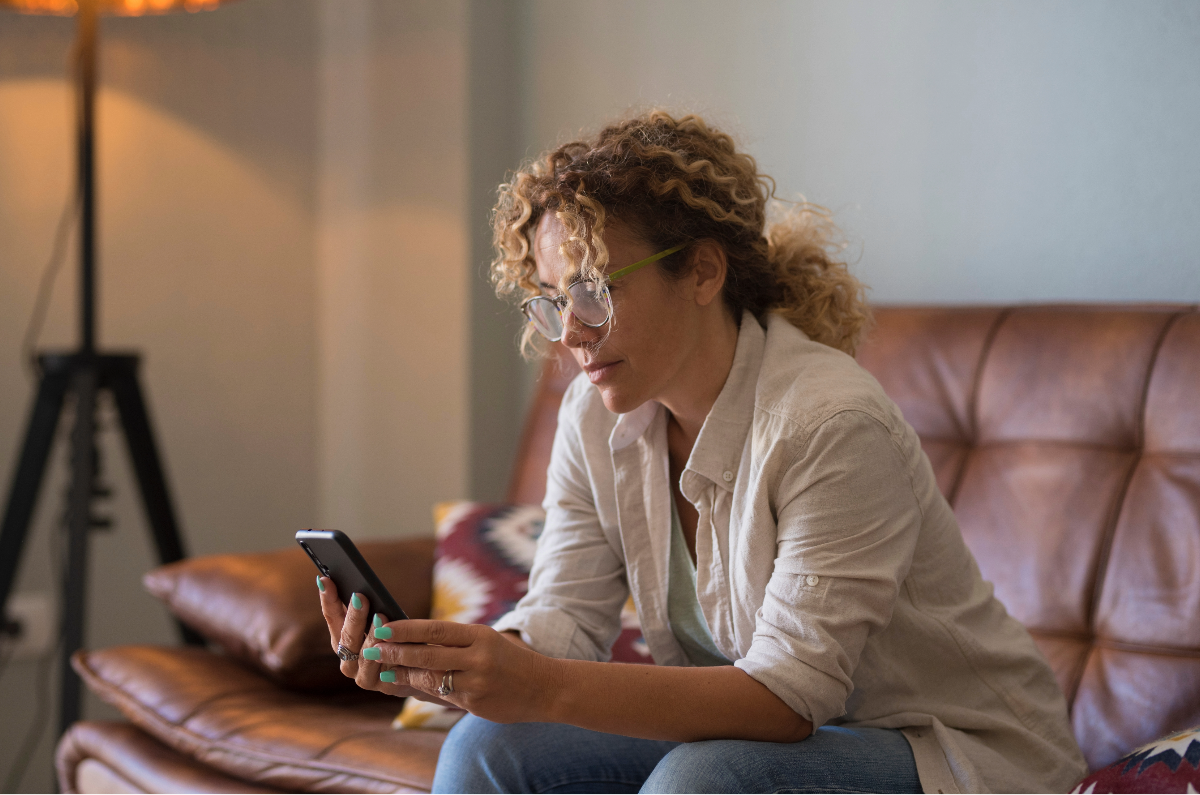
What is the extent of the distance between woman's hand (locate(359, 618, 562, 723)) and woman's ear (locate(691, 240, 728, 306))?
412 mm

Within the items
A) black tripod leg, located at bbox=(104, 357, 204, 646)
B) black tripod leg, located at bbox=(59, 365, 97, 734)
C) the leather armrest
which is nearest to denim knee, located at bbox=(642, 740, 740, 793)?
the leather armrest

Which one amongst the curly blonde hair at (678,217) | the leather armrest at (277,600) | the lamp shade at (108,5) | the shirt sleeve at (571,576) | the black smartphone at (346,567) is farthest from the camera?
the lamp shade at (108,5)

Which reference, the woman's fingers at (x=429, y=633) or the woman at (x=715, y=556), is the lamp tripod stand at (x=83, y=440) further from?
the woman's fingers at (x=429, y=633)

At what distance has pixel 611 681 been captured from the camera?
3.07ft

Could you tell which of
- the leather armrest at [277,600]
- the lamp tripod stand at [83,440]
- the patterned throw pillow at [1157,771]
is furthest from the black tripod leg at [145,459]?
the patterned throw pillow at [1157,771]

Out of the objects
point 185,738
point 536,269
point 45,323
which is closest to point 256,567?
point 185,738

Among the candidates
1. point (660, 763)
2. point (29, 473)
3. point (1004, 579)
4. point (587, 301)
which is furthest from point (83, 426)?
point (1004, 579)

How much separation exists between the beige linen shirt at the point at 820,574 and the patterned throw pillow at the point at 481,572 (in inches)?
10.5

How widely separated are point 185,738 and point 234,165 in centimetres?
143

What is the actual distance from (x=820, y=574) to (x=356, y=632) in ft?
1.36

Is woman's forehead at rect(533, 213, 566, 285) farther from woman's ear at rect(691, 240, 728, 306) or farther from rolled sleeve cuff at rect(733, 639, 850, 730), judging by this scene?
rolled sleeve cuff at rect(733, 639, 850, 730)

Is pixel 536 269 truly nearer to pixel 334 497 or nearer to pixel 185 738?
pixel 185 738

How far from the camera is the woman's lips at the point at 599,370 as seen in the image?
109 centimetres

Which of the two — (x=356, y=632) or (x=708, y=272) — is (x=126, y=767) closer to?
(x=356, y=632)
